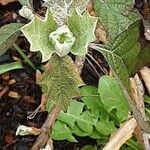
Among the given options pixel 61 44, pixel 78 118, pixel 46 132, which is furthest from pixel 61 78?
pixel 78 118

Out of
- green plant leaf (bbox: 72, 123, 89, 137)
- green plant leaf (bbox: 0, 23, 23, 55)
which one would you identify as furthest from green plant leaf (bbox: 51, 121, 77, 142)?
green plant leaf (bbox: 0, 23, 23, 55)

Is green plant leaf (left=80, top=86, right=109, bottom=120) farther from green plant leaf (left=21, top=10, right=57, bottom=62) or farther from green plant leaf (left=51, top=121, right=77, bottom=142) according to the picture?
green plant leaf (left=21, top=10, right=57, bottom=62)

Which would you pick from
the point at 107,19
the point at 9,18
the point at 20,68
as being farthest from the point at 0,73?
the point at 107,19

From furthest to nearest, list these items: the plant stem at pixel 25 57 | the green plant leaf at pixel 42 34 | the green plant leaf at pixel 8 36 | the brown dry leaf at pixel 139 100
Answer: the plant stem at pixel 25 57 → the brown dry leaf at pixel 139 100 → the green plant leaf at pixel 8 36 → the green plant leaf at pixel 42 34

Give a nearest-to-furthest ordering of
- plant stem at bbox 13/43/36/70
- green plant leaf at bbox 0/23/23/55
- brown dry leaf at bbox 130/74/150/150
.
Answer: green plant leaf at bbox 0/23/23/55 → brown dry leaf at bbox 130/74/150/150 → plant stem at bbox 13/43/36/70

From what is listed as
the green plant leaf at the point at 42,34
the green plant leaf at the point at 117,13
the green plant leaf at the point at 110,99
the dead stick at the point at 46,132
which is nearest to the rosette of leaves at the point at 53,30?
the green plant leaf at the point at 42,34

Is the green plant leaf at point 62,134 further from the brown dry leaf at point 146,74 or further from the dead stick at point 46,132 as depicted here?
the brown dry leaf at point 146,74

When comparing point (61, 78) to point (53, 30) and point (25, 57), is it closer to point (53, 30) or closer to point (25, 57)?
point (53, 30)
